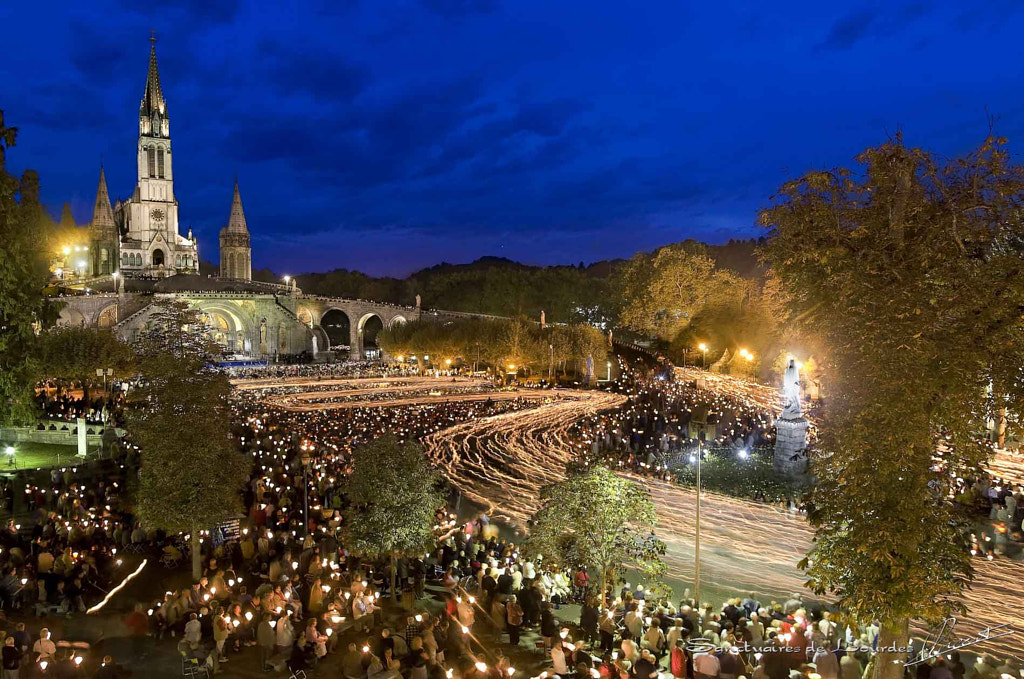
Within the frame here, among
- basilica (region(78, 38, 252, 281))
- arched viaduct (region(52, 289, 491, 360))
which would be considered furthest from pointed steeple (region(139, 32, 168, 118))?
arched viaduct (region(52, 289, 491, 360))

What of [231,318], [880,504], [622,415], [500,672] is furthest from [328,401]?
[231,318]

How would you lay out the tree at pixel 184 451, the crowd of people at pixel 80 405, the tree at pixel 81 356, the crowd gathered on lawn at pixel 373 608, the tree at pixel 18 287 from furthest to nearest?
→ the tree at pixel 81 356 → the crowd of people at pixel 80 405 → the tree at pixel 184 451 → the tree at pixel 18 287 → the crowd gathered on lawn at pixel 373 608

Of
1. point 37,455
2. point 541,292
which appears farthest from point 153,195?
point 37,455

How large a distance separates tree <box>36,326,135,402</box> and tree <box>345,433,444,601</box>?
880 inches

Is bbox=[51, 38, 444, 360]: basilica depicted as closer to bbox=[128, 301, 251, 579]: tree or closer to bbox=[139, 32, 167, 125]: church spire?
bbox=[139, 32, 167, 125]: church spire

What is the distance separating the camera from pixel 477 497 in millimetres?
16875

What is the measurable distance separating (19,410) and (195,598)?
506 centimetres

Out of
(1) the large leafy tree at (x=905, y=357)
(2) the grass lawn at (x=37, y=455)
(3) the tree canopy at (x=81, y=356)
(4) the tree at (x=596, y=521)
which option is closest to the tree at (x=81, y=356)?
(3) the tree canopy at (x=81, y=356)

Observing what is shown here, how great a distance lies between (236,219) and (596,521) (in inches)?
3363

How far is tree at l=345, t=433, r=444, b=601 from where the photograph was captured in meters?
10.7

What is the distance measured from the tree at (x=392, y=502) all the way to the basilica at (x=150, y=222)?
251ft

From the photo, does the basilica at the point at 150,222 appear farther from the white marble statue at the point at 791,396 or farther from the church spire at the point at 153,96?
the white marble statue at the point at 791,396

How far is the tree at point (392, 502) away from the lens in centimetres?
1070

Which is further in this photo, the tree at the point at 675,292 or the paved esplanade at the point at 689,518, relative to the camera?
the tree at the point at 675,292
